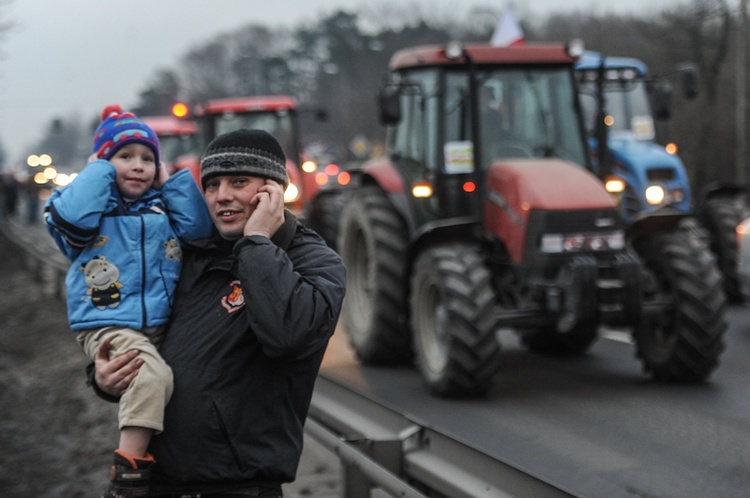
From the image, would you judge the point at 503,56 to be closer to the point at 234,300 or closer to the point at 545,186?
the point at 545,186

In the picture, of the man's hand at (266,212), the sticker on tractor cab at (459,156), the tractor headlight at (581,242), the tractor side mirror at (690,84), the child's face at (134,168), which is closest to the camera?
the man's hand at (266,212)

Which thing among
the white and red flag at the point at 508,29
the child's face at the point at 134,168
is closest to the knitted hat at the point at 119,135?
the child's face at the point at 134,168

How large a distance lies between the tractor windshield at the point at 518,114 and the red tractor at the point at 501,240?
12 millimetres

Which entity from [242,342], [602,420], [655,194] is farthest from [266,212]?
[655,194]

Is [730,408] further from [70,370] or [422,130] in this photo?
[70,370]

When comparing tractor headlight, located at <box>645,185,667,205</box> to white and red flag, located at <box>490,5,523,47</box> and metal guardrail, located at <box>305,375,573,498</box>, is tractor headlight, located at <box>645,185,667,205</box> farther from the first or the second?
metal guardrail, located at <box>305,375,573,498</box>

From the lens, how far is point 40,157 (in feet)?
160

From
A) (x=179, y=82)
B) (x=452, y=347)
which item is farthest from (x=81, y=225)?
(x=179, y=82)

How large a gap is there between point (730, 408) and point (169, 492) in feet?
20.4

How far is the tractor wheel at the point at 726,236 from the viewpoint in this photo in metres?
14.3

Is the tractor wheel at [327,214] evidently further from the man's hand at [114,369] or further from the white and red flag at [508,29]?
the man's hand at [114,369]

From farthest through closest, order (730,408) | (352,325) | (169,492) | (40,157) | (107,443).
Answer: (40,157) < (352,325) < (730,408) < (107,443) < (169,492)

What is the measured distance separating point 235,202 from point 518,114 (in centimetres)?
692

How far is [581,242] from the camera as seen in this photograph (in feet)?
28.7
